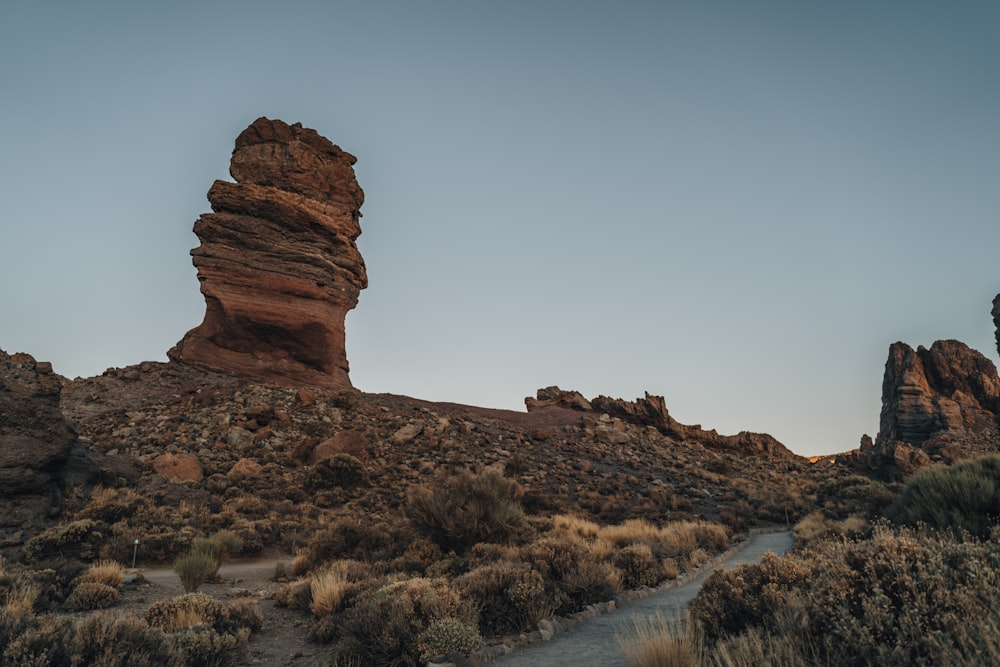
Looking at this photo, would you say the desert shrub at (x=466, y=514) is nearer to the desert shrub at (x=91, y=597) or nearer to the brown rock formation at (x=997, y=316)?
the desert shrub at (x=91, y=597)

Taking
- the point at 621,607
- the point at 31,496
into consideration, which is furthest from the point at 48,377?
the point at 621,607

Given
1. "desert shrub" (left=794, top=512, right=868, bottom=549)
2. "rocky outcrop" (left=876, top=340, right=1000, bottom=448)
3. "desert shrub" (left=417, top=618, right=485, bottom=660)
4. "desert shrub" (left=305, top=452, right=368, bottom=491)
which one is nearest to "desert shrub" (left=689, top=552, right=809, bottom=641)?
"desert shrub" (left=417, top=618, right=485, bottom=660)

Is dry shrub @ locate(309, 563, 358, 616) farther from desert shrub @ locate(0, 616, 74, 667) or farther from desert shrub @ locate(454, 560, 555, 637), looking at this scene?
desert shrub @ locate(0, 616, 74, 667)

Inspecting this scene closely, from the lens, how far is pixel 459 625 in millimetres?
6457

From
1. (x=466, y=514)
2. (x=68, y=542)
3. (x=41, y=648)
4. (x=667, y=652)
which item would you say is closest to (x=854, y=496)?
(x=466, y=514)

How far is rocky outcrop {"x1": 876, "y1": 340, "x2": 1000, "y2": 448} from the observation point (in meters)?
47.4

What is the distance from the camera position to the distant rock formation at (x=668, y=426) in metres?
45.6

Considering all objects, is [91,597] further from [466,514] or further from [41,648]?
[466,514]

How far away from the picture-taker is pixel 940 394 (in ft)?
A: 168

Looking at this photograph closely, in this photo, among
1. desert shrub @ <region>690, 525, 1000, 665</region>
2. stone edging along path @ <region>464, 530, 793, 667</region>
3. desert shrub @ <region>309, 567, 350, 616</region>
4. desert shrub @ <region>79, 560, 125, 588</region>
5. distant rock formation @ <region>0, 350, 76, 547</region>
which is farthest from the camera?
distant rock formation @ <region>0, 350, 76, 547</region>

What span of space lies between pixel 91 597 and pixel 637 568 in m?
10.5

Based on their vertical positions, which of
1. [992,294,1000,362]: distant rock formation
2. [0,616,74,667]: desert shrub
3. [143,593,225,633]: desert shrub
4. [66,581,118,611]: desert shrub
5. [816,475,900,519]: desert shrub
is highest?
[992,294,1000,362]: distant rock formation

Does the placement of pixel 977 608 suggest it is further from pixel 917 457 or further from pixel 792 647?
pixel 917 457

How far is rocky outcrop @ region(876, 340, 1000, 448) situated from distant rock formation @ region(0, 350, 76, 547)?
193ft
